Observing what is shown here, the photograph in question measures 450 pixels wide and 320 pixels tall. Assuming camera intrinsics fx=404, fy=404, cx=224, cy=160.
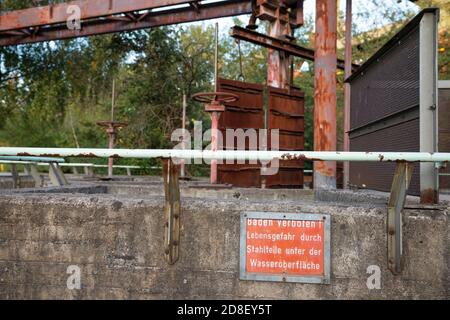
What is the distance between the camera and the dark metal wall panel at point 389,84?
117 inches

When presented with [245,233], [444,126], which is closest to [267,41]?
[444,126]

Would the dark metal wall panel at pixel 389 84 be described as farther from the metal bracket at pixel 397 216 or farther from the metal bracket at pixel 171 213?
the metal bracket at pixel 171 213

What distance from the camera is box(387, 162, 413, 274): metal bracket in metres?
2.33

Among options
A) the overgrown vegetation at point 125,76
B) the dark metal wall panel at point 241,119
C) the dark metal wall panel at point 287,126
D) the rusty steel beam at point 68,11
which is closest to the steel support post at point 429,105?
the dark metal wall panel at point 241,119

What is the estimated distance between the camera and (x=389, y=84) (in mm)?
3688

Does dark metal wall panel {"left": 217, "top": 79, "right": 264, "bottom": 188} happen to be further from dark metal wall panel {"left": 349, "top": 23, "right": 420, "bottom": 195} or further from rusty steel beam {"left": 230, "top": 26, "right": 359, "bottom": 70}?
dark metal wall panel {"left": 349, "top": 23, "right": 420, "bottom": 195}

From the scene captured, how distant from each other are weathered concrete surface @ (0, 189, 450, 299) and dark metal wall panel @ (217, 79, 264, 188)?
5.23 meters

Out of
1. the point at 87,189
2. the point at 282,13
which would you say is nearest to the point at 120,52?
the point at 282,13

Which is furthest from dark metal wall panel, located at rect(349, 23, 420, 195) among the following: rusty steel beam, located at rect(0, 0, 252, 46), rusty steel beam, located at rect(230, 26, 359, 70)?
rusty steel beam, located at rect(0, 0, 252, 46)

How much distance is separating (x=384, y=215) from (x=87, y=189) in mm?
3075

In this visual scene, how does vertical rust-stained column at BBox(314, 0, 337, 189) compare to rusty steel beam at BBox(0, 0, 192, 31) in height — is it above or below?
below

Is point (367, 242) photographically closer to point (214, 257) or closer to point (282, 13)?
point (214, 257)

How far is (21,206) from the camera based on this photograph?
2.70 m

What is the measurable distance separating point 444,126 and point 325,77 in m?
2.03
